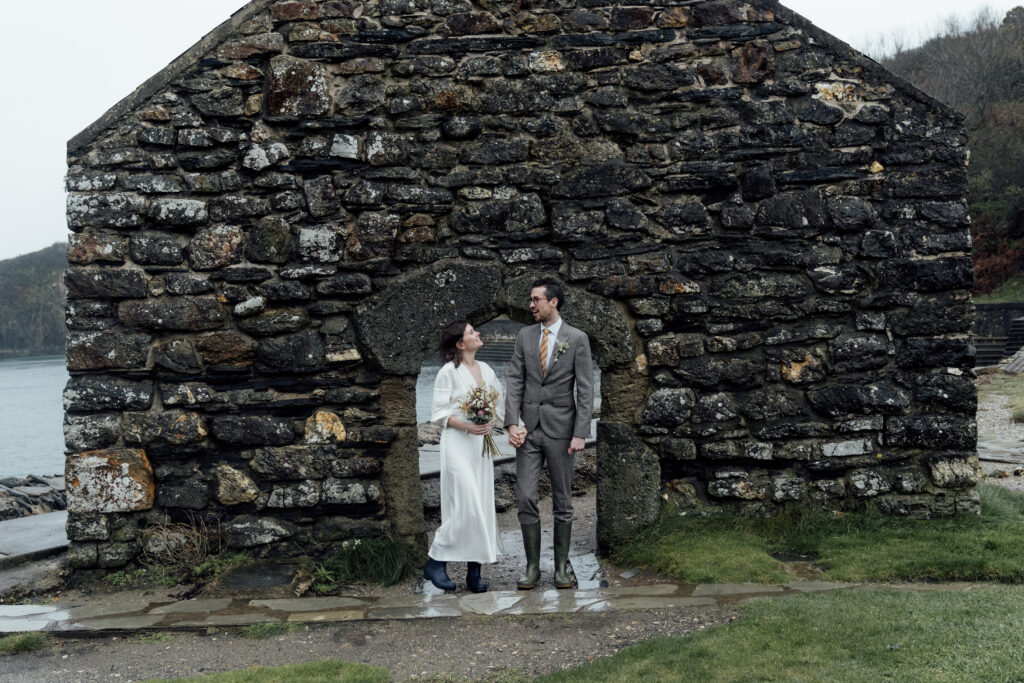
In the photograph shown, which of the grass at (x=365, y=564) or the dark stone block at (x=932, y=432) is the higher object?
the dark stone block at (x=932, y=432)

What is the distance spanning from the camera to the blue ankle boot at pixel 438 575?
5207 millimetres

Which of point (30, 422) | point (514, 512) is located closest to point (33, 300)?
point (30, 422)

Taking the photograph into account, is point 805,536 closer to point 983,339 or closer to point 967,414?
point 967,414

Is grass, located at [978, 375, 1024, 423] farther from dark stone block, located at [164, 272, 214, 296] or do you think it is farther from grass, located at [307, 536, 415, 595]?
dark stone block, located at [164, 272, 214, 296]

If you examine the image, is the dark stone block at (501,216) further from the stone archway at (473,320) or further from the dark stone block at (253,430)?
the dark stone block at (253,430)

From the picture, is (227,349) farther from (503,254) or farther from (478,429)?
(503,254)

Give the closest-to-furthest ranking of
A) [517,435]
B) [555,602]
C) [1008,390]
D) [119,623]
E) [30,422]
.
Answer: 1. [555,602]
2. [119,623]
3. [517,435]
4. [1008,390]
5. [30,422]

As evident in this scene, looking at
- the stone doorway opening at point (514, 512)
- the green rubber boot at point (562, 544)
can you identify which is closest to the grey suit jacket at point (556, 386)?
the green rubber boot at point (562, 544)

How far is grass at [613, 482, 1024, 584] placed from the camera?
466 centimetres

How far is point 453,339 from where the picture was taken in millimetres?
5293

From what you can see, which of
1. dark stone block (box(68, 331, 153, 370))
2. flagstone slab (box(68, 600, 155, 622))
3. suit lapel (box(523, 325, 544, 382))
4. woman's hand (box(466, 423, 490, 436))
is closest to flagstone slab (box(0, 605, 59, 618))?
flagstone slab (box(68, 600, 155, 622))

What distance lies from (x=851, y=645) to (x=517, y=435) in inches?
87.1

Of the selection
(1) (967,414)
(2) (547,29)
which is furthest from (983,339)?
(2) (547,29)

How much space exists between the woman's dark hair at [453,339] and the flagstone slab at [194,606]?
2028mm
